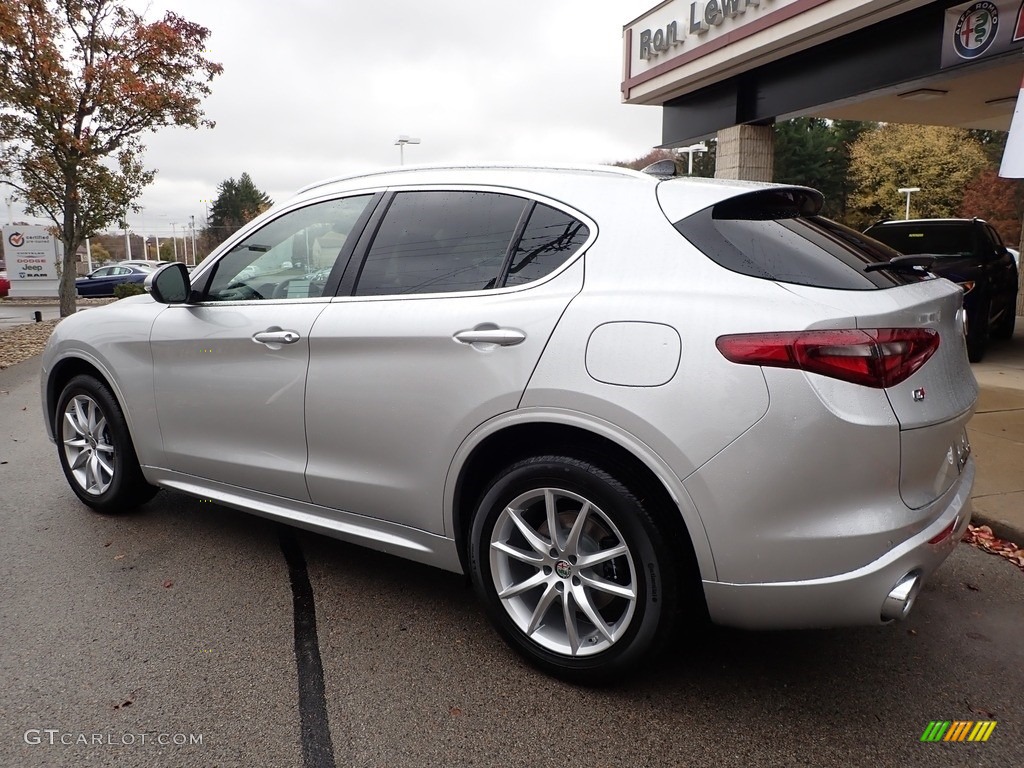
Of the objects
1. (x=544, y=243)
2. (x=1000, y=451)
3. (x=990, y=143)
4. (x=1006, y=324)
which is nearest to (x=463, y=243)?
(x=544, y=243)

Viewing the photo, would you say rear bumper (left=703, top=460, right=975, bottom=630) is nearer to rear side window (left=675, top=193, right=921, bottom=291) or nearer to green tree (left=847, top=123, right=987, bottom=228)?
rear side window (left=675, top=193, right=921, bottom=291)

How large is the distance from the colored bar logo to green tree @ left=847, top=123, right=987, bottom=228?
148 ft

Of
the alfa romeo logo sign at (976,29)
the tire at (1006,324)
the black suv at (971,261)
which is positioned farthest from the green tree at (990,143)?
the alfa romeo logo sign at (976,29)

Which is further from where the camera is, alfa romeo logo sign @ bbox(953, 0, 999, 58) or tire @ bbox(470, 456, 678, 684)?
alfa romeo logo sign @ bbox(953, 0, 999, 58)

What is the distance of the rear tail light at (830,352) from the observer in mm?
2188

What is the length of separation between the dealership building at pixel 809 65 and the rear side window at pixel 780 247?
660 cm

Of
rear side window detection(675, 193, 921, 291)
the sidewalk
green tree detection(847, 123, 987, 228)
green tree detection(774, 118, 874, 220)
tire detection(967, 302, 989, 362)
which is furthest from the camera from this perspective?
green tree detection(774, 118, 874, 220)

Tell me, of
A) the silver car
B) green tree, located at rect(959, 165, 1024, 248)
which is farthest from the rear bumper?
green tree, located at rect(959, 165, 1024, 248)

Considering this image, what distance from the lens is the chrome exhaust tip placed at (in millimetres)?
2270

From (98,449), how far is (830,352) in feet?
12.7

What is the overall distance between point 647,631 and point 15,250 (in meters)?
28.9

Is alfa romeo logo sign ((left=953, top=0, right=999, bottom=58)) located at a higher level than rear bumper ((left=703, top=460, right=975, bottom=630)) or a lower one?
higher

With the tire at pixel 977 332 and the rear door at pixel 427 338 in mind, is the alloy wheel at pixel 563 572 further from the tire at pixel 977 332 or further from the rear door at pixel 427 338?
the tire at pixel 977 332

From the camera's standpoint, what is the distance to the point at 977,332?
368 inches
